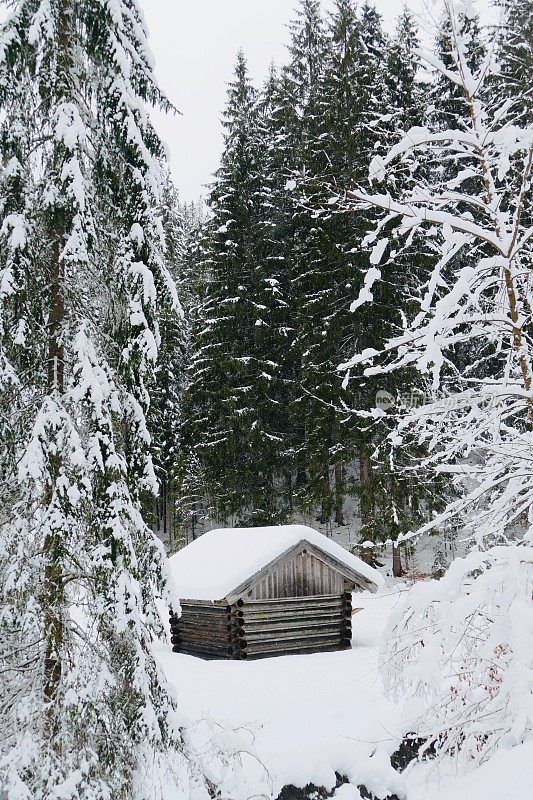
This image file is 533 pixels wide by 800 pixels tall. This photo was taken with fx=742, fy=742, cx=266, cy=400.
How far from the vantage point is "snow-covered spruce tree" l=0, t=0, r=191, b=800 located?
7008mm

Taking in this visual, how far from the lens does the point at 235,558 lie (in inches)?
664

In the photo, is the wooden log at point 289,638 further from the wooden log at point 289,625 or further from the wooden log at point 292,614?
the wooden log at point 292,614

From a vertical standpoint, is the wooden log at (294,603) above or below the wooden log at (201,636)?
above

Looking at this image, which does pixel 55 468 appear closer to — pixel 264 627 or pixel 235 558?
pixel 235 558

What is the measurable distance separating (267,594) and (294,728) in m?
5.46

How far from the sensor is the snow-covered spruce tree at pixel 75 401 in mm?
7008

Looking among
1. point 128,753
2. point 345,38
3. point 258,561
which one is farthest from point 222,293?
→ point 128,753

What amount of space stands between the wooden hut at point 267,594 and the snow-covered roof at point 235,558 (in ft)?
0.07

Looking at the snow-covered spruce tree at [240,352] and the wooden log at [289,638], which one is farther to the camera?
the snow-covered spruce tree at [240,352]

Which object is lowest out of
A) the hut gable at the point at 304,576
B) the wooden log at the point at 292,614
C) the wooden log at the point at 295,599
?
the wooden log at the point at 292,614

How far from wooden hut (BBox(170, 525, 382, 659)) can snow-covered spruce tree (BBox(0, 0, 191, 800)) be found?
831 centimetres

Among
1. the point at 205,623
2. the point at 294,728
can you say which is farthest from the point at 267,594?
the point at 294,728

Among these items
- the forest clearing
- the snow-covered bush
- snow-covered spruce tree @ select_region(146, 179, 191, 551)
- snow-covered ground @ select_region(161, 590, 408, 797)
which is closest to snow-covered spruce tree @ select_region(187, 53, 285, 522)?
snow-covered spruce tree @ select_region(146, 179, 191, 551)

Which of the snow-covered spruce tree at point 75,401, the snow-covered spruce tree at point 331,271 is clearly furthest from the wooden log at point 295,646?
the snow-covered spruce tree at point 75,401
